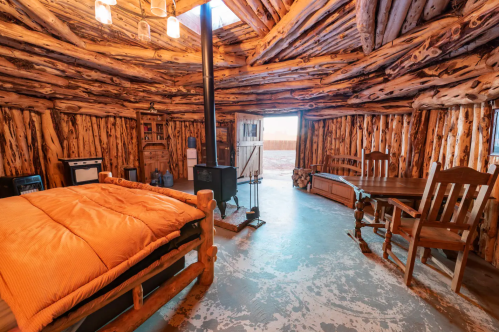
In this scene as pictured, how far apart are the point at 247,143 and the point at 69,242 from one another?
5.73 meters

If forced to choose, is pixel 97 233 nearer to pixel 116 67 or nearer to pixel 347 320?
pixel 347 320

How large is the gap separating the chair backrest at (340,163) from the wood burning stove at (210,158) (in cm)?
315

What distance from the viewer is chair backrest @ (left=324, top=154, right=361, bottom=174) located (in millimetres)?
5186

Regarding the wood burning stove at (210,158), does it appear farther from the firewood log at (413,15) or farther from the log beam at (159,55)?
the firewood log at (413,15)

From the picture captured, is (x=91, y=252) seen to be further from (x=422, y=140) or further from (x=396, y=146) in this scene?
(x=396, y=146)

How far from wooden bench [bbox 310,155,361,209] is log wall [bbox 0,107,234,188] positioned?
3.81 m

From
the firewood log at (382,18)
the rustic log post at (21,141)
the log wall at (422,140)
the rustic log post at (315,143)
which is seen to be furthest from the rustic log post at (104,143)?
the firewood log at (382,18)

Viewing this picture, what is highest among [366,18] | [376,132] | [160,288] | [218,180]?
[366,18]

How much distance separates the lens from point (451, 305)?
188 cm

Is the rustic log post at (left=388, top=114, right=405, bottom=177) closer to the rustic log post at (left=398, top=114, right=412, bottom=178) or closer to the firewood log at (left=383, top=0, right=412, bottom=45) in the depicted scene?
the rustic log post at (left=398, top=114, right=412, bottom=178)

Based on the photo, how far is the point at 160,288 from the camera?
5.54ft

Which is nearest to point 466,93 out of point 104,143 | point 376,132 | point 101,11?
point 376,132

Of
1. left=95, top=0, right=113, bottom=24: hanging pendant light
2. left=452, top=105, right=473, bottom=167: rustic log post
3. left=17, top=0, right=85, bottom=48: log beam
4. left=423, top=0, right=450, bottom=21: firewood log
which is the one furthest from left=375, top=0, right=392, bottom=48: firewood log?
left=17, top=0, right=85, bottom=48: log beam

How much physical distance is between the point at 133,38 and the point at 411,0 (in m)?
4.37
